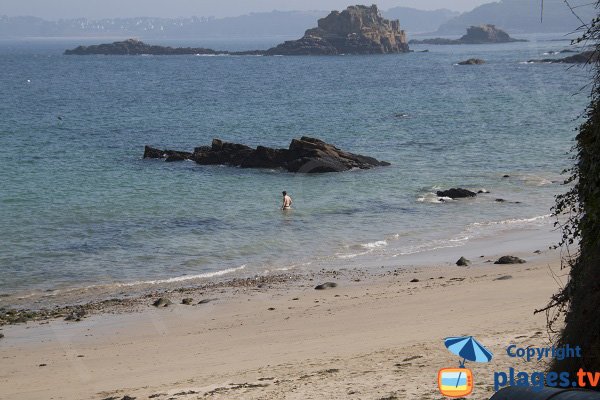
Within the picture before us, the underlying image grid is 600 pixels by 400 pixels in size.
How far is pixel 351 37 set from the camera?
185 metres

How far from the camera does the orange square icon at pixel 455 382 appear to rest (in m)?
11.3

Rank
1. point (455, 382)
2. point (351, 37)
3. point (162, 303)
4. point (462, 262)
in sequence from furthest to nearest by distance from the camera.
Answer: point (351, 37), point (462, 262), point (162, 303), point (455, 382)

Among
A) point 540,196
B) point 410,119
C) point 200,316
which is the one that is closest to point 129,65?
point 410,119

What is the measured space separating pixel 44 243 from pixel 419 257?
11.5m

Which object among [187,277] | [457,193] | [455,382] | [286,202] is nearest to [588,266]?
[455,382]

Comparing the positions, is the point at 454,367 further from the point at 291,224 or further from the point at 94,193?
the point at 94,193

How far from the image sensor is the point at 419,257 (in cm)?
2431

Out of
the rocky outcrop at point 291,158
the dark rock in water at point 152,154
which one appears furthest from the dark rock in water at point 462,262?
the dark rock in water at point 152,154

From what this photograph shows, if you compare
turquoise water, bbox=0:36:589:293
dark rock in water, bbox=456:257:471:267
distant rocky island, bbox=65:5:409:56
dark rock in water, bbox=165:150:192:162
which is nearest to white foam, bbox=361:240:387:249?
turquoise water, bbox=0:36:589:293

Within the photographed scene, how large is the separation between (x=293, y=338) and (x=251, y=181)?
21.9 metres

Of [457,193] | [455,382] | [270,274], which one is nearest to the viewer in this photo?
[455,382]

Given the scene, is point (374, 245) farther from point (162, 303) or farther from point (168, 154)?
point (168, 154)

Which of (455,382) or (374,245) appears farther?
(374,245)

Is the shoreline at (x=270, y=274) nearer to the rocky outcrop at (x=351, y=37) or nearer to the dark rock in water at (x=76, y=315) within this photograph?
the dark rock in water at (x=76, y=315)
